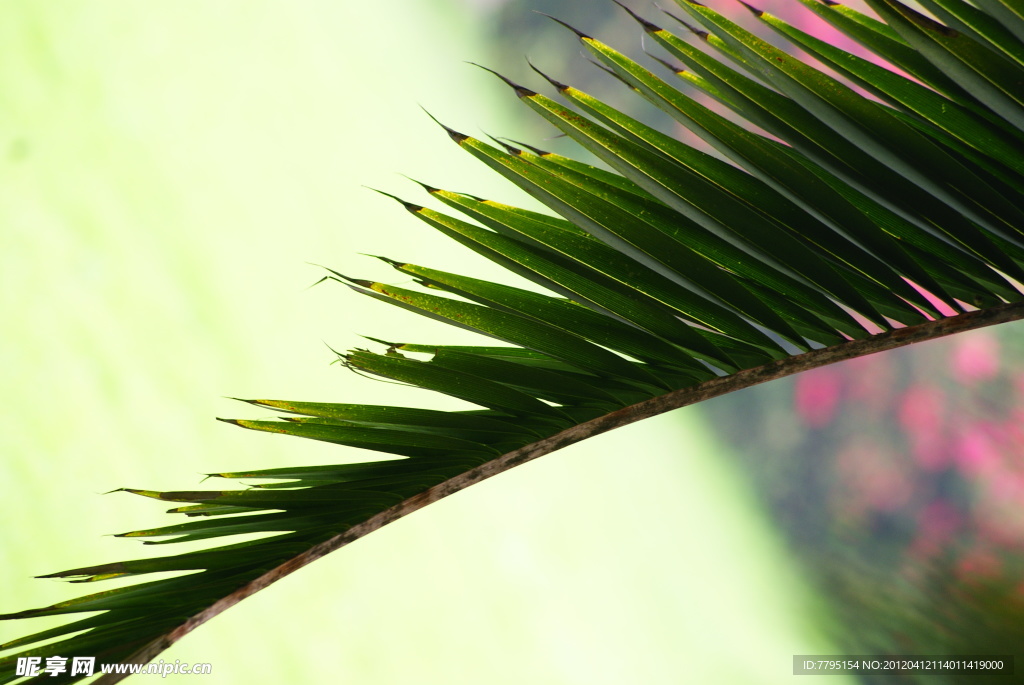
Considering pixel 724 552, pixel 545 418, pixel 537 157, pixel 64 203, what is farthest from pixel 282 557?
pixel 64 203

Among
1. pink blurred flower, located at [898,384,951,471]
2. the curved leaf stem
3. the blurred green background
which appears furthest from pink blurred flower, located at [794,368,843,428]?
the curved leaf stem

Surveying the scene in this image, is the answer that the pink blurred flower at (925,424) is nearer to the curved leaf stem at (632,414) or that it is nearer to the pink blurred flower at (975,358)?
the pink blurred flower at (975,358)

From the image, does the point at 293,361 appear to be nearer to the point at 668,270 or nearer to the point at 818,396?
the point at 818,396

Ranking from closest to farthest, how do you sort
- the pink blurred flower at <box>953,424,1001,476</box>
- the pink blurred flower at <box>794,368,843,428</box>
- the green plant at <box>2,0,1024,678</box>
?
the green plant at <box>2,0,1024,678</box> < the pink blurred flower at <box>953,424,1001,476</box> < the pink blurred flower at <box>794,368,843,428</box>

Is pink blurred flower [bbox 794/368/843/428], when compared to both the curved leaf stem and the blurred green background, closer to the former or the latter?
the blurred green background

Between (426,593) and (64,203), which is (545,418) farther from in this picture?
(64,203)

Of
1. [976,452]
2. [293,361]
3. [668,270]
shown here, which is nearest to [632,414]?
[668,270]

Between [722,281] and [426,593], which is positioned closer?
[722,281]
